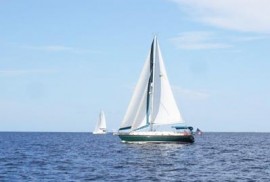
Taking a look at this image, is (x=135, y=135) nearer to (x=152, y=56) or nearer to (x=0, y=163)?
(x=152, y=56)

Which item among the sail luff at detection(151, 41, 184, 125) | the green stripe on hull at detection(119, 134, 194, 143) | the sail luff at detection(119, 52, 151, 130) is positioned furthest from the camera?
the sail luff at detection(151, 41, 184, 125)

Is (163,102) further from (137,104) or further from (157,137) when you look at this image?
(157,137)

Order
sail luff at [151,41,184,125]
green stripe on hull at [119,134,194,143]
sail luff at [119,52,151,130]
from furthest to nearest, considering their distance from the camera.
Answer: sail luff at [151,41,184,125] < sail luff at [119,52,151,130] < green stripe on hull at [119,134,194,143]

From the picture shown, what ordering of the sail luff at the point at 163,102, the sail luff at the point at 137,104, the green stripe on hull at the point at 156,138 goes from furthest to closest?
the sail luff at the point at 163,102 → the sail luff at the point at 137,104 → the green stripe on hull at the point at 156,138

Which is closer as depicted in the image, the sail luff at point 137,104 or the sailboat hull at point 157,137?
the sailboat hull at point 157,137

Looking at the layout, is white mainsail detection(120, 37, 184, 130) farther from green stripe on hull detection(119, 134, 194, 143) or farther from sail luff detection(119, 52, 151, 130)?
green stripe on hull detection(119, 134, 194, 143)

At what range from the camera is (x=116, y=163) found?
187ft

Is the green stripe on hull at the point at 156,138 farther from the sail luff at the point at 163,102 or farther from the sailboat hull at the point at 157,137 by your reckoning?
the sail luff at the point at 163,102

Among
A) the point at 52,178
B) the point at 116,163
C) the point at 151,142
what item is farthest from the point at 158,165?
the point at 151,142

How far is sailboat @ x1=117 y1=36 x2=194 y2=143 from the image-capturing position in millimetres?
92125

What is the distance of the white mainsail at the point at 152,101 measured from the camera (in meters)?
92.2

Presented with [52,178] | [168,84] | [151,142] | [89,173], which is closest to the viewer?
[52,178]

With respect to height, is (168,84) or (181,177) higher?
(168,84)

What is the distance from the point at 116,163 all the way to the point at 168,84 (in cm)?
4067
